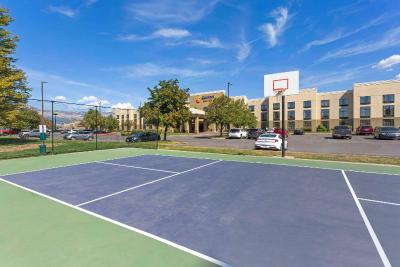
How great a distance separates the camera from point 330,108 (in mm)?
66375

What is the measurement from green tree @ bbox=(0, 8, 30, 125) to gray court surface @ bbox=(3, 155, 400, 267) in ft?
63.3

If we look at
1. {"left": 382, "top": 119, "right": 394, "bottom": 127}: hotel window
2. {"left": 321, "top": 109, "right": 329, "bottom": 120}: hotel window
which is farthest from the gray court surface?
{"left": 321, "top": 109, "right": 329, "bottom": 120}: hotel window

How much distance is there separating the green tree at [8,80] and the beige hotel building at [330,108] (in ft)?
106

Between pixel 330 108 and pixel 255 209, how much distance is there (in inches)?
2792

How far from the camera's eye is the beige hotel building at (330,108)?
57.8m

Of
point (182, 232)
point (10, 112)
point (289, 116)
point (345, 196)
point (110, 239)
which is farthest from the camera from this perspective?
point (289, 116)

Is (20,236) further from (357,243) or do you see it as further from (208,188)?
(357,243)

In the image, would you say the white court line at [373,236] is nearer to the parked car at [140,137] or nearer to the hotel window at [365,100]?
the parked car at [140,137]

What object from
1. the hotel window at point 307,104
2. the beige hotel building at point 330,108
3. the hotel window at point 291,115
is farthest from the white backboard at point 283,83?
the hotel window at point 291,115

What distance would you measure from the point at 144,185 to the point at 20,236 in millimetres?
4133

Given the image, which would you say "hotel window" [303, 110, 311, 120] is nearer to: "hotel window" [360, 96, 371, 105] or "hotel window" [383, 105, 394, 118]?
"hotel window" [360, 96, 371, 105]

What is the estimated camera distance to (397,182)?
8.64 metres

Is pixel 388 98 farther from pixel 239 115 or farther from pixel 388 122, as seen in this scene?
pixel 239 115

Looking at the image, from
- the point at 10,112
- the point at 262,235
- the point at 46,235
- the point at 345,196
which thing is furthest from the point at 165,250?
the point at 10,112
